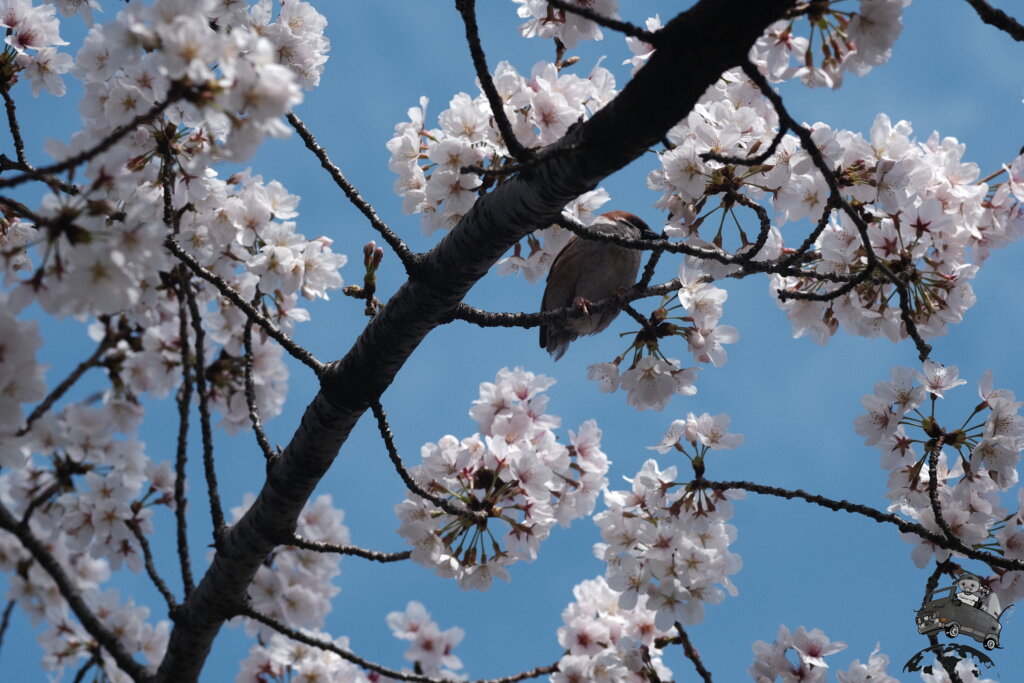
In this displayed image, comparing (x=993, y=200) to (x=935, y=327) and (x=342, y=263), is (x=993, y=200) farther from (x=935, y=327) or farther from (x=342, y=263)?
(x=342, y=263)

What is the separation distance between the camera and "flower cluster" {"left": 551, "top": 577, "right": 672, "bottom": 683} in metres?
4.60

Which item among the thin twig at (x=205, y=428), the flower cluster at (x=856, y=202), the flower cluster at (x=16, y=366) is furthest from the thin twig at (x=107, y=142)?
the thin twig at (x=205, y=428)

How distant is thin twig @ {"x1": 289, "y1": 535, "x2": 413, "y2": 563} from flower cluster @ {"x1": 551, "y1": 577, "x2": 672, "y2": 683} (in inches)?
46.7

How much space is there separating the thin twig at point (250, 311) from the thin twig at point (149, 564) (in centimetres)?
149

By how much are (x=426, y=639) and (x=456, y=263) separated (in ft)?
9.88

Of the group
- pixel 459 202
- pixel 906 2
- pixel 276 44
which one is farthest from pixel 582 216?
pixel 906 2

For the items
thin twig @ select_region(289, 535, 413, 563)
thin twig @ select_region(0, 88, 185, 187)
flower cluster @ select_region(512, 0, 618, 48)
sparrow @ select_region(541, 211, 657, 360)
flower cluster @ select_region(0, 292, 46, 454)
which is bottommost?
flower cluster @ select_region(0, 292, 46, 454)

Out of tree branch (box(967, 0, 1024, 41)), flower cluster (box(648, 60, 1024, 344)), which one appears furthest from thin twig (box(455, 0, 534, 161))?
tree branch (box(967, 0, 1024, 41))

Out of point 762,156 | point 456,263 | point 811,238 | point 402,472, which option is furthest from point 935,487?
point 402,472

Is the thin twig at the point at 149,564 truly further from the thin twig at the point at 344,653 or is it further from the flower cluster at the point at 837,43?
the flower cluster at the point at 837,43

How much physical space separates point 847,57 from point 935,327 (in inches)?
65.9

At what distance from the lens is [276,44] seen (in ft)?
12.5

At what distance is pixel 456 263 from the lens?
3248 mm

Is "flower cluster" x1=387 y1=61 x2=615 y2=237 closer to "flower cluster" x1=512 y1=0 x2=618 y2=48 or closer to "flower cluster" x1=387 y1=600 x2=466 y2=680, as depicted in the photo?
"flower cluster" x1=512 y1=0 x2=618 y2=48
